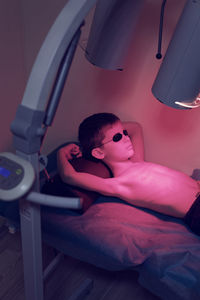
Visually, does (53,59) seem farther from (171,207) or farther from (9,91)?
(9,91)

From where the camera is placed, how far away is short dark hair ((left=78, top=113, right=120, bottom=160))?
1.61 metres

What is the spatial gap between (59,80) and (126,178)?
3.04 ft

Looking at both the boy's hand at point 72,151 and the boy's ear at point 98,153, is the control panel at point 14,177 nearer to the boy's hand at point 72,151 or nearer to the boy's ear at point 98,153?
Result: the boy's ear at point 98,153

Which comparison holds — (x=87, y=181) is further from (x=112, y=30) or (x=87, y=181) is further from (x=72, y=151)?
(x=112, y=30)

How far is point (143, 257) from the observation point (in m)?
1.31

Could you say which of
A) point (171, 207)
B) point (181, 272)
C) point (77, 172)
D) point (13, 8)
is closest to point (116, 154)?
point (77, 172)

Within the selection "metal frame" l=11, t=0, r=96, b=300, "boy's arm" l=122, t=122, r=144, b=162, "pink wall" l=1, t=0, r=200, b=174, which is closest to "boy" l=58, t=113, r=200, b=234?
"boy's arm" l=122, t=122, r=144, b=162

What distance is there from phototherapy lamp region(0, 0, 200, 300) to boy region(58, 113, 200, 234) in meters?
0.55

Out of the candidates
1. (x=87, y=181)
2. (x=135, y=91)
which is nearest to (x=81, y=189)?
(x=87, y=181)

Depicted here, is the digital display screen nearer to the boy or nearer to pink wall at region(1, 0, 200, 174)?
the boy

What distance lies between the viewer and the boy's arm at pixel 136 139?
181 centimetres

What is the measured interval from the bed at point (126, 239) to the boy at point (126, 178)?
69 mm

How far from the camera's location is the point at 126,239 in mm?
1386

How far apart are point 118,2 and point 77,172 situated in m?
0.91
